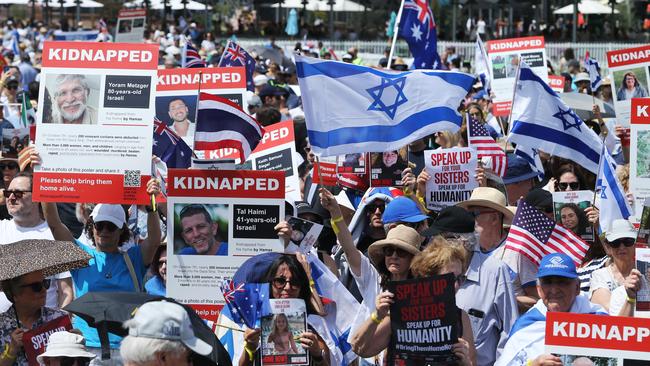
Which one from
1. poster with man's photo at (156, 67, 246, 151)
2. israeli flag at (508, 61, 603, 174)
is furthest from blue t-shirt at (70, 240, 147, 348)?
israeli flag at (508, 61, 603, 174)

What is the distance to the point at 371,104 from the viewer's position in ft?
32.6

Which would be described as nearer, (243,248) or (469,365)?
(469,365)

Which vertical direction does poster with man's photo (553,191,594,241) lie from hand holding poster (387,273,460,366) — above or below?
above

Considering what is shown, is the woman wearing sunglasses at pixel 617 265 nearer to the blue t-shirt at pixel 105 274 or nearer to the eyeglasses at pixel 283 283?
the eyeglasses at pixel 283 283

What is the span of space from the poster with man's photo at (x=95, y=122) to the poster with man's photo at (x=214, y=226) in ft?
2.95

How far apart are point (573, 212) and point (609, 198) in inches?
15.0

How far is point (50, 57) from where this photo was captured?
30.8 feet

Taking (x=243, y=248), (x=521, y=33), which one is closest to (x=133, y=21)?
(x=243, y=248)

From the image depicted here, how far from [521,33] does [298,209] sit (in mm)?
43375

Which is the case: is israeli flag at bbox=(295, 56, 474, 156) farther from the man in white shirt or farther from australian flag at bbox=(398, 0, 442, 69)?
australian flag at bbox=(398, 0, 442, 69)

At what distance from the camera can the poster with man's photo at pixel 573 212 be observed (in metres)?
9.97

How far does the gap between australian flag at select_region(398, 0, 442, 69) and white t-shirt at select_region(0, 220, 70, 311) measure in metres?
6.26

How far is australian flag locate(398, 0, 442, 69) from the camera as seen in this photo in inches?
583

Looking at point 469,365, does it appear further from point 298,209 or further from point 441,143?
point 441,143
